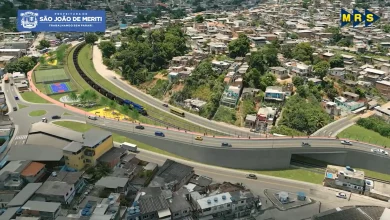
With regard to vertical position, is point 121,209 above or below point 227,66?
below

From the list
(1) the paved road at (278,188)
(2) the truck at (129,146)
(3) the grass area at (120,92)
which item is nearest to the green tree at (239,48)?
(3) the grass area at (120,92)

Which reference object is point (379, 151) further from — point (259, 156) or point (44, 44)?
point (44, 44)

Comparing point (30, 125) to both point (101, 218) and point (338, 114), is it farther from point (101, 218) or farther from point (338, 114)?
point (338, 114)

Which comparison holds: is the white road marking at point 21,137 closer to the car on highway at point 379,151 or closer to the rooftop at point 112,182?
the rooftop at point 112,182

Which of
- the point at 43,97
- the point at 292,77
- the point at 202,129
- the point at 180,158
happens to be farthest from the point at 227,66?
the point at 43,97


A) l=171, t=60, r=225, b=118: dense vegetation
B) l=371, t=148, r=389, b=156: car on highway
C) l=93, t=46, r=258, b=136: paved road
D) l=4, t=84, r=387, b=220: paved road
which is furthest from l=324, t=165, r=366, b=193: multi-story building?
l=171, t=60, r=225, b=118: dense vegetation

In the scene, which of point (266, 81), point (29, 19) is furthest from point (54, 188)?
point (29, 19)

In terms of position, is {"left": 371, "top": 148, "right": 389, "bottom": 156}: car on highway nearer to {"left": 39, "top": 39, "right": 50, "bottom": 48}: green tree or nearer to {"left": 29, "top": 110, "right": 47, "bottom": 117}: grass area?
{"left": 29, "top": 110, "right": 47, "bottom": 117}: grass area
